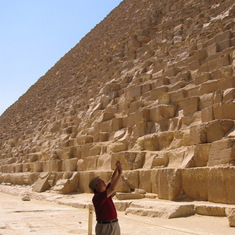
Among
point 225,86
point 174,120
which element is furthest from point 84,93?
point 225,86

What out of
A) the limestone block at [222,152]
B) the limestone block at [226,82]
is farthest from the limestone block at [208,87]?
the limestone block at [222,152]

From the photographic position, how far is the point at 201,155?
289 inches

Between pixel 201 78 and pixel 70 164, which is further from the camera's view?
pixel 70 164

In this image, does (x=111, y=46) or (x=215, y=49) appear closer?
(x=215, y=49)

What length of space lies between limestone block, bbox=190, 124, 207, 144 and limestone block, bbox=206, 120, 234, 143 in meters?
0.11

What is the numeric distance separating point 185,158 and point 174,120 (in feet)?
5.91

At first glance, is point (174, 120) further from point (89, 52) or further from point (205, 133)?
point (89, 52)

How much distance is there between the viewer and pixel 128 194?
8.27 meters

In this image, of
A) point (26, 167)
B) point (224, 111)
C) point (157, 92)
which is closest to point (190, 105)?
point (224, 111)

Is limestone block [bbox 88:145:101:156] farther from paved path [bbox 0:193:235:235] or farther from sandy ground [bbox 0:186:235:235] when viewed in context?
paved path [bbox 0:193:235:235]

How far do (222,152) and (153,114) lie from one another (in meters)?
3.59

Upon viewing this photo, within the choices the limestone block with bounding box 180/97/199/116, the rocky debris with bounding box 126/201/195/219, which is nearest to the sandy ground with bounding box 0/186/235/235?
the rocky debris with bounding box 126/201/195/219

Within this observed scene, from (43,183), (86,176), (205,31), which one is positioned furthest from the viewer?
(43,183)

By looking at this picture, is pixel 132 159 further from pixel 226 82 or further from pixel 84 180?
pixel 226 82
